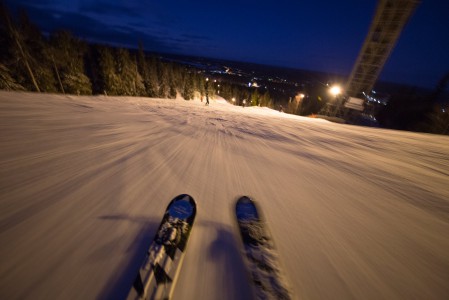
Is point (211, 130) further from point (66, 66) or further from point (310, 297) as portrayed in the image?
point (66, 66)

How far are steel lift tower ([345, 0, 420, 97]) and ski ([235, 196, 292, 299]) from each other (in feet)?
84.9

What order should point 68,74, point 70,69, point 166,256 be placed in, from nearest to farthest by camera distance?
point 166,256 → point 68,74 → point 70,69

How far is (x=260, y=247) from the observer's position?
70.2 inches

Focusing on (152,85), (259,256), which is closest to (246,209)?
(259,256)

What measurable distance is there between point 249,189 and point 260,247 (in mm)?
977

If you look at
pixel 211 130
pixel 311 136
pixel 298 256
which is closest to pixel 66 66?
pixel 211 130

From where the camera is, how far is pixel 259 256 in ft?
5.63

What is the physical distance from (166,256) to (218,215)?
721 mm

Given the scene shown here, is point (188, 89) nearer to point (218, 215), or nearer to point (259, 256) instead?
point (218, 215)

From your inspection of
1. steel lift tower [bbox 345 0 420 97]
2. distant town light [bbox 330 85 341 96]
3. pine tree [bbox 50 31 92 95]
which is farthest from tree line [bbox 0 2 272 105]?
steel lift tower [bbox 345 0 420 97]

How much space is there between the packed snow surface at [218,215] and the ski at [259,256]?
0.27ft

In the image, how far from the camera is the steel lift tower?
17.2 m

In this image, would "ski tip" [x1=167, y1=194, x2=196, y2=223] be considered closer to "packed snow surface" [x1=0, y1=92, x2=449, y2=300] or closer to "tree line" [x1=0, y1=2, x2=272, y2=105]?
"packed snow surface" [x1=0, y1=92, x2=449, y2=300]

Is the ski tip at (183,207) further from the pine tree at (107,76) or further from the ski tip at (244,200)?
the pine tree at (107,76)
